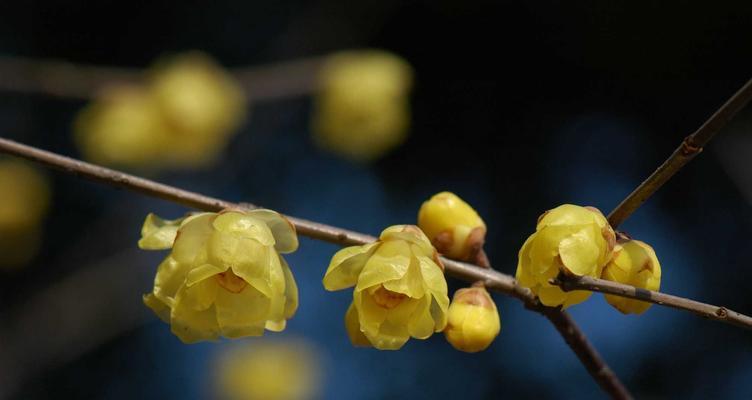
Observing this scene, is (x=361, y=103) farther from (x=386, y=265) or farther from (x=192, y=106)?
(x=386, y=265)

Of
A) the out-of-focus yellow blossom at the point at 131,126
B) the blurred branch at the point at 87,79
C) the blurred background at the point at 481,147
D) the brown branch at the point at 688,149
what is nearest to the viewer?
the brown branch at the point at 688,149

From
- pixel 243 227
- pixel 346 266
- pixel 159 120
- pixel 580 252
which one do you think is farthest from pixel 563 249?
pixel 159 120

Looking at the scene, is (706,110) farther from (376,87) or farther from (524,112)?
(376,87)

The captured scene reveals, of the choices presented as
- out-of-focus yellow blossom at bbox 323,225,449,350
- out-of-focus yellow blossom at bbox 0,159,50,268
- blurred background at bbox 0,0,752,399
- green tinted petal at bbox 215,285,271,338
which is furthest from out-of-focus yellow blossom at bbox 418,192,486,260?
blurred background at bbox 0,0,752,399

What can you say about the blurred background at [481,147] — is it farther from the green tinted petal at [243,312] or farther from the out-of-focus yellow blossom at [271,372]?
the green tinted petal at [243,312]

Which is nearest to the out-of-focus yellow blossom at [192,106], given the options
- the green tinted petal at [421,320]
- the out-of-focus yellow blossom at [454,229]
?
the out-of-focus yellow blossom at [454,229]

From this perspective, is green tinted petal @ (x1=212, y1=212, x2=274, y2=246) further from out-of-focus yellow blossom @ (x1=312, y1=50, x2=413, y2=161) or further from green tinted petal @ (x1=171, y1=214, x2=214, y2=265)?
out-of-focus yellow blossom @ (x1=312, y1=50, x2=413, y2=161)
